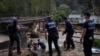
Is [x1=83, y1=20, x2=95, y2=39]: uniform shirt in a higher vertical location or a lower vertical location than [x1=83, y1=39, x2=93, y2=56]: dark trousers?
higher

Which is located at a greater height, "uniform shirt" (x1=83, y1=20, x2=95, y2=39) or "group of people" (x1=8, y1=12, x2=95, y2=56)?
"uniform shirt" (x1=83, y1=20, x2=95, y2=39)

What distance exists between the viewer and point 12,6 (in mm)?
55312

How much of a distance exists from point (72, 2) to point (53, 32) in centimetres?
8987

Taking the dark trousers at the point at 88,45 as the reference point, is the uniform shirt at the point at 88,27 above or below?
above

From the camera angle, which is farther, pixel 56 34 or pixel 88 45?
pixel 56 34

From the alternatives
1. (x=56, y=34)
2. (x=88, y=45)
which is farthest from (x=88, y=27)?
(x=56, y=34)

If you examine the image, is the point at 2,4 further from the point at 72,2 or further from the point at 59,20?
the point at 72,2

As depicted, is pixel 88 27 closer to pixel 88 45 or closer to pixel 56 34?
pixel 88 45

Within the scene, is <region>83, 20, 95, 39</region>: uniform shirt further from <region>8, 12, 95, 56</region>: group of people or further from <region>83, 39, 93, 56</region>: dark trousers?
<region>83, 39, 93, 56</region>: dark trousers

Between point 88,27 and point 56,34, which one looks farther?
point 56,34

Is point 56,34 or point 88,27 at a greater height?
point 88,27

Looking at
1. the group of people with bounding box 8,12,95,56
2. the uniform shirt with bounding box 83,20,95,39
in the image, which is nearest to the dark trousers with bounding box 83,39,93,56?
the group of people with bounding box 8,12,95,56

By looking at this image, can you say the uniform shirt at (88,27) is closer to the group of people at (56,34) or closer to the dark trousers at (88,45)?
the group of people at (56,34)

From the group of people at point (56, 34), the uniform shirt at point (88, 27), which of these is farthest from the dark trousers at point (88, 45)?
the uniform shirt at point (88, 27)
